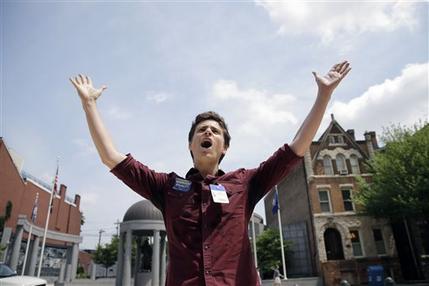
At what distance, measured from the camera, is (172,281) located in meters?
1.91

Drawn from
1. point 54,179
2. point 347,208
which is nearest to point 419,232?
point 347,208

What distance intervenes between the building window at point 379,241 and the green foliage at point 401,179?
2.67 m

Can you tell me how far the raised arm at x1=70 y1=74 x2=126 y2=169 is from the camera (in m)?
2.18

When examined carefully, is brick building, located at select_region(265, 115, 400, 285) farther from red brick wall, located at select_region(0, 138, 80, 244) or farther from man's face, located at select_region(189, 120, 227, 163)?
red brick wall, located at select_region(0, 138, 80, 244)

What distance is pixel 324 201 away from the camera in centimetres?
2692

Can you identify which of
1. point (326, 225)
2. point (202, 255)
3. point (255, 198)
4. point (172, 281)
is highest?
point (326, 225)

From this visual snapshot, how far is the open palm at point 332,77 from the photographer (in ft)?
7.50

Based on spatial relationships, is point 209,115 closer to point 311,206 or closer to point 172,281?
point 172,281

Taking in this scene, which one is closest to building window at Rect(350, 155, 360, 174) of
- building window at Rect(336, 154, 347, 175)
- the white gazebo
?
building window at Rect(336, 154, 347, 175)

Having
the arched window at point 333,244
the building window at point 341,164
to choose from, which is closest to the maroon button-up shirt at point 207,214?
the arched window at point 333,244

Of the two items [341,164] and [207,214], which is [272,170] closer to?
[207,214]

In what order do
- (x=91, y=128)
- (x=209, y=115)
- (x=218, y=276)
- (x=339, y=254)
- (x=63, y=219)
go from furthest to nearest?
(x=63, y=219), (x=339, y=254), (x=209, y=115), (x=91, y=128), (x=218, y=276)

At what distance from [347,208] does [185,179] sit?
89.9 feet

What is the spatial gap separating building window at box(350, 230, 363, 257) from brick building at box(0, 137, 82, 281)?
25.1 metres
